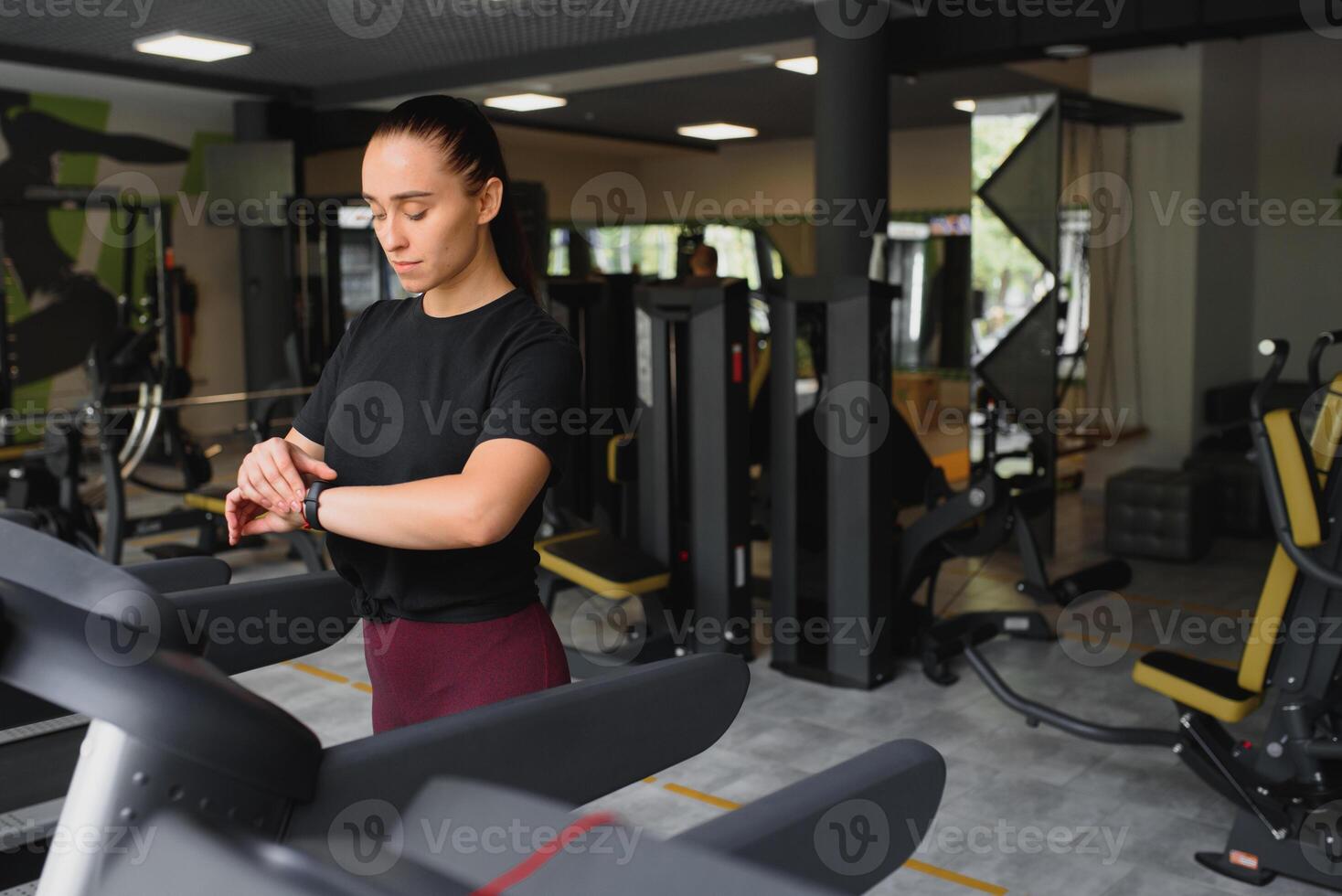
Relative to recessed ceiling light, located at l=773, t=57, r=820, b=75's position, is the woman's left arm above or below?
below

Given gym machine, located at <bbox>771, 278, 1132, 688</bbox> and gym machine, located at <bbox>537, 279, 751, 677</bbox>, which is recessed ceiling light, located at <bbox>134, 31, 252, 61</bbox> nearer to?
gym machine, located at <bbox>537, 279, 751, 677</bbox>

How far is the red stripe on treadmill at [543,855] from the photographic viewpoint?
2.08ft

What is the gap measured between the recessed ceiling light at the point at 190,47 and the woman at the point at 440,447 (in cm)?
708

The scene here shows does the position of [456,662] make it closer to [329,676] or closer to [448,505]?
[448,505]

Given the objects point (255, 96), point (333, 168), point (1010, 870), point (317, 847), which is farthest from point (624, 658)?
point (333, 168)

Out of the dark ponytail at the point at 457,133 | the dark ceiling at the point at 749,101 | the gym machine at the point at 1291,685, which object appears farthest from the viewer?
the dark ceiling at the point at 749,101

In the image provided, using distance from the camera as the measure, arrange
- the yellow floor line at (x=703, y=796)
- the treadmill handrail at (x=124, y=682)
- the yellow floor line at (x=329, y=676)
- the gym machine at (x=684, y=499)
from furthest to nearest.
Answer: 1. the gym machine at (x=684, y=499)
2. the yellow floor line at (x=329, y=676)
3. the yellow floor line at (x=703, y=796)
4. the treadmill handrail at (x=124, y=682)

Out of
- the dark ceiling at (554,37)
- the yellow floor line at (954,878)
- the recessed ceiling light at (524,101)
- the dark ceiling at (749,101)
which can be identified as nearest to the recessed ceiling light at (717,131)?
the dark ceiling at (749,101)

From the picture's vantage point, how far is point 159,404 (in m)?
6.36

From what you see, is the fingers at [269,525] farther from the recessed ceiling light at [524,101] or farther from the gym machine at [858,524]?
the recessed ceiling light at [524,101]

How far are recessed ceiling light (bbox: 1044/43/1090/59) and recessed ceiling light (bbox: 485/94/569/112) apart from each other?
4.15m

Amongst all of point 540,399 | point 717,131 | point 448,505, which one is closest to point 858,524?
point 540,399

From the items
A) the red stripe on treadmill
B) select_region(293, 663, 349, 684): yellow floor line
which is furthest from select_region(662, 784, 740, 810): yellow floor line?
the red stripe on treadmill

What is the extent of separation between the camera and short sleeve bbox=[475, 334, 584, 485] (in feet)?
3.89
